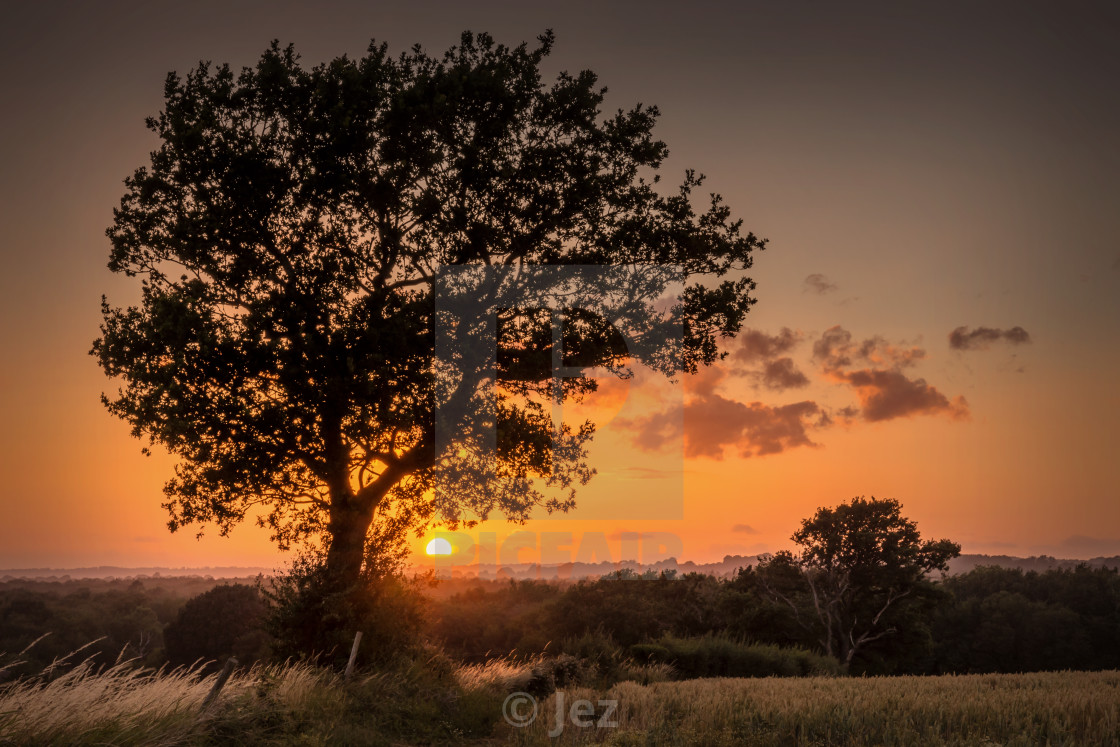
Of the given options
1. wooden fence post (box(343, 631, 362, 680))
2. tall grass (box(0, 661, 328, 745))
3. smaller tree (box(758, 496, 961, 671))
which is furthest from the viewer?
smaller tree (box(758, 496, 961, 671))

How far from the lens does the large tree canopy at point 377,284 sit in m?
16.7

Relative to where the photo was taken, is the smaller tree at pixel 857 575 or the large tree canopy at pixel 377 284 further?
the smaller tree at pixel 857 575

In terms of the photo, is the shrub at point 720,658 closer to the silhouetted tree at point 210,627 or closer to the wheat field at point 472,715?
the wheat field at point 472,715

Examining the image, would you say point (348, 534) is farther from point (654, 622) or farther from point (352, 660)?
point (654, 622)

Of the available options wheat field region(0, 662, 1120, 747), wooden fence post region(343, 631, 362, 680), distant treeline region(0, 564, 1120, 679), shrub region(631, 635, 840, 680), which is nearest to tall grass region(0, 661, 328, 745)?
wheat field region(0, 662, 1120, 747)

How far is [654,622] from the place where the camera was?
156ft

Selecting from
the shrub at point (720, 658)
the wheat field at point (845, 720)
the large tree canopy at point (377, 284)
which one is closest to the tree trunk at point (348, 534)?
the large tree canopy at point (377, 284)

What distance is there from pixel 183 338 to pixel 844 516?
5358 cm

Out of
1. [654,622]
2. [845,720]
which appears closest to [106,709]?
[845,720]

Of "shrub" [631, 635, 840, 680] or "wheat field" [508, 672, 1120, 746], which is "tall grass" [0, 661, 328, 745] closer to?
"wheat field" [508, 672, 1120, 746]

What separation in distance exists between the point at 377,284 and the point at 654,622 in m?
36.6

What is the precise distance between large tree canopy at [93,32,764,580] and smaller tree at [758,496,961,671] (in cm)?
4308

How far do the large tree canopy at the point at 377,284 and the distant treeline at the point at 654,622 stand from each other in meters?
12.5

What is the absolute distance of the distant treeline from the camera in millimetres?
48281
